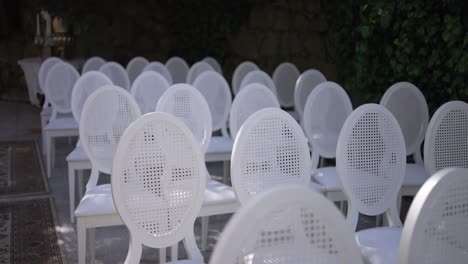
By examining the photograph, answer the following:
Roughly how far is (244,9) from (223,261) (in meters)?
5.91

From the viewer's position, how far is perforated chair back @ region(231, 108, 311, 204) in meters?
2.30

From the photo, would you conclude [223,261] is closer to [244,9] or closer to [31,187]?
[31,187]

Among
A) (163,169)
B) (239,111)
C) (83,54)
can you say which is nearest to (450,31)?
(239,111)

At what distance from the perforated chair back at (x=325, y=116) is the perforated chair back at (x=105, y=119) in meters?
0.96

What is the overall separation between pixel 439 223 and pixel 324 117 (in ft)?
6.44

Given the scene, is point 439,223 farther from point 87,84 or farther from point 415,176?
point 87,84

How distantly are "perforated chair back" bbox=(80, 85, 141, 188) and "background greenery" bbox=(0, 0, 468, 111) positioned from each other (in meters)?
1.86

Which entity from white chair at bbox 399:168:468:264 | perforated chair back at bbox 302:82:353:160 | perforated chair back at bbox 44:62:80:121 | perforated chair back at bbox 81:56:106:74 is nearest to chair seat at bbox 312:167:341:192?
perforated chair back at bbox 302:82:353:160

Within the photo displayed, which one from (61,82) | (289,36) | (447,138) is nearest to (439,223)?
(447,138)

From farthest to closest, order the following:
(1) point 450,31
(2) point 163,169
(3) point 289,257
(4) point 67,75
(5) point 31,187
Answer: (4) point 67,75
(5) point 31,187
(1) point 450,31
(2) point 163,169
(3) point 289,257

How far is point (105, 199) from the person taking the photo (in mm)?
2643

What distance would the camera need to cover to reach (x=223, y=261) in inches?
47.4

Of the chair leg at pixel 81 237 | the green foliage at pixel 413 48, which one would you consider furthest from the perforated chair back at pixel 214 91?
the chair leg at pixel 81 237

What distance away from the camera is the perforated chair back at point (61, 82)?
5.04m
